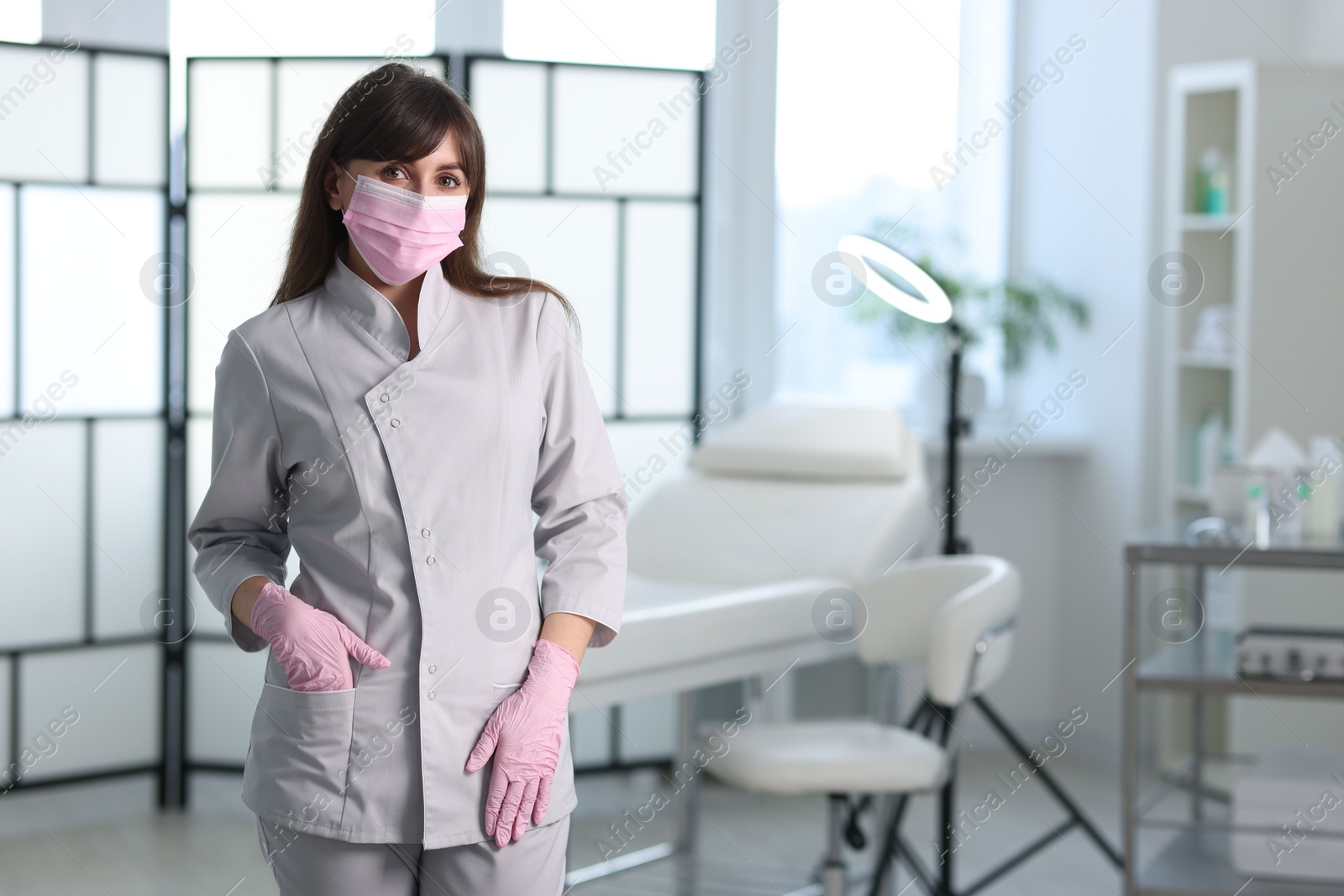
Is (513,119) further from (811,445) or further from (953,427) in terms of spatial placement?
(953,427)

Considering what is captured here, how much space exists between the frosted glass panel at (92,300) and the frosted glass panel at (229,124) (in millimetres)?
152

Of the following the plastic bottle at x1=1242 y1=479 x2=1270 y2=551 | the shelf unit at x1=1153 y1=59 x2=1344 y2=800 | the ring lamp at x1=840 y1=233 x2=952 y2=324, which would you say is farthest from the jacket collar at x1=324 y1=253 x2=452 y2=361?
the shelf unit at x1=1153 y1=59 x2=1344 y2=800

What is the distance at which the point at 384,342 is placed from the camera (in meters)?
1.10

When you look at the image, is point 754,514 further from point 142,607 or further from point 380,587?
point 380,587

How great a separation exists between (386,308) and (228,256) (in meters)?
2.06

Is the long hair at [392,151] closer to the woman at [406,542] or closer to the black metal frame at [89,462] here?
the woman at [406,542]

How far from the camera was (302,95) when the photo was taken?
2.95 metres

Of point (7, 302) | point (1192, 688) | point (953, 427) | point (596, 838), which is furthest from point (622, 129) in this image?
point (1192, 688)

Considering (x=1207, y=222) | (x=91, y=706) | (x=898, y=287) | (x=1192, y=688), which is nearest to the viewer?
(x=1192, y=688)

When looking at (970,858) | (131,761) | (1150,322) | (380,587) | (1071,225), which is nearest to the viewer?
(380,587)

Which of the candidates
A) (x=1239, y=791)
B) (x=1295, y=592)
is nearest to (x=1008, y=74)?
(x=1295, y=592)

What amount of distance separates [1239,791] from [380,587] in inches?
74.8

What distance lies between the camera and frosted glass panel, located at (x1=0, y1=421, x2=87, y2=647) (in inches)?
113

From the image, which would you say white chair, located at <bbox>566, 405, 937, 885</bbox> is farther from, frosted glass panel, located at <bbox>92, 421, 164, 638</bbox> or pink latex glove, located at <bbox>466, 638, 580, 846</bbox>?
frosted glass panel, located at <bbox>92, 421, 164, 638</bbox>
